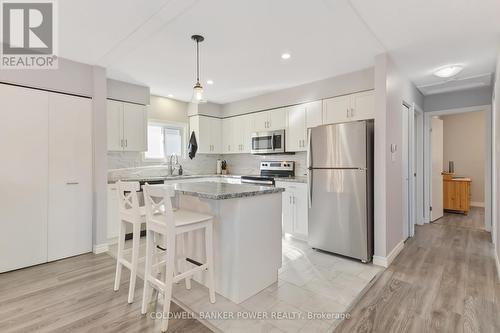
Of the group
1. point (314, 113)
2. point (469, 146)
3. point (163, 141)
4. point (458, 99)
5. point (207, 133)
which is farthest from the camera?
point (469, 146)

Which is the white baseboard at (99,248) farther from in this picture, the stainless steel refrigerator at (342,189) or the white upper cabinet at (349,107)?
the white upper cabinet at (349,107)

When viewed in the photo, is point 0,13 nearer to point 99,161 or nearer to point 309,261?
point 99,161

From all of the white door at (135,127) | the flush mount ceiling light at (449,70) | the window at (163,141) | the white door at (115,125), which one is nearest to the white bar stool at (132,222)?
the white door at (115,125)

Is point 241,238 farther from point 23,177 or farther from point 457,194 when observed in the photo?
point 457,194

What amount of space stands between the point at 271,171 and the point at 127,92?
9.31 ft

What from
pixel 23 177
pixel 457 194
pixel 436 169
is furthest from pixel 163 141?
pixel 457 194

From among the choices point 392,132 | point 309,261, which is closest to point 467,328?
point 309,261

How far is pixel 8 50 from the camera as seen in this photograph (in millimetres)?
2789

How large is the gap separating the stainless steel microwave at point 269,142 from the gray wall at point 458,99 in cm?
295

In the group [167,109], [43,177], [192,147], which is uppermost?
[167,109]

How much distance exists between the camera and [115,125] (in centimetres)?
398

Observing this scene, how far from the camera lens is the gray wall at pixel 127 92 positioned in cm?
391

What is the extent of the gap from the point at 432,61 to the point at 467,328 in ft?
9.66

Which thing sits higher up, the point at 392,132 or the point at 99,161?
the point at 392,132
